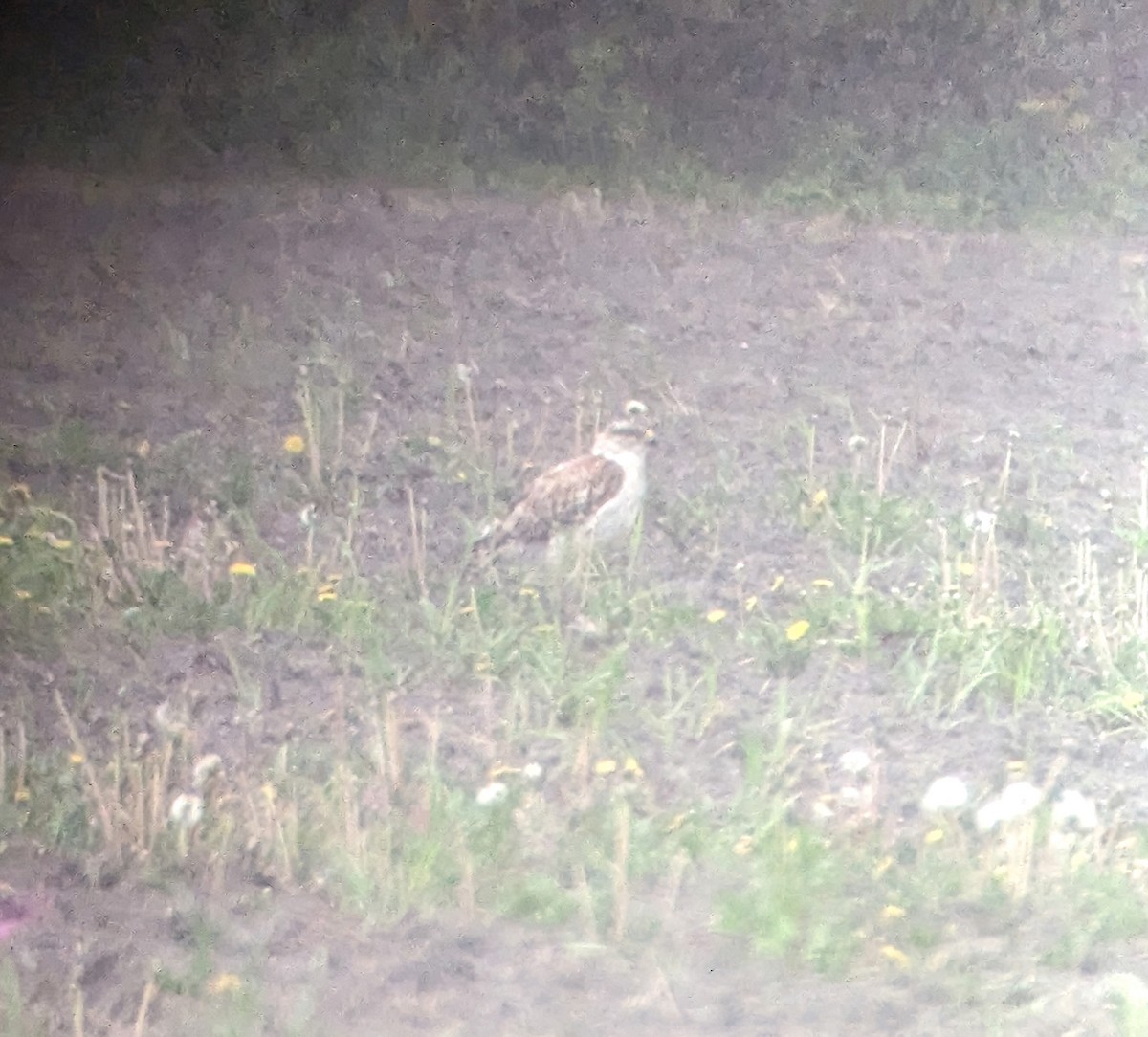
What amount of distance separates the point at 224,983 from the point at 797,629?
576 millimetres

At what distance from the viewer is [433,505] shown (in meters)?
1.11

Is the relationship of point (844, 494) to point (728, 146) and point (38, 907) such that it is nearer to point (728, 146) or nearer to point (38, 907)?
point (728, 146)

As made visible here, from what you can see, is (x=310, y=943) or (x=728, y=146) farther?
(x=728, y=146)

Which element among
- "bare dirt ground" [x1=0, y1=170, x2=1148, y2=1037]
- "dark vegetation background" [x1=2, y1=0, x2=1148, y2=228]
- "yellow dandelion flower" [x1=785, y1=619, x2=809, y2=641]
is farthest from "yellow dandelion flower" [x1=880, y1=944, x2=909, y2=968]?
"dark vegetation background" [x1=2, y1=0, x2=1148, y2=228]

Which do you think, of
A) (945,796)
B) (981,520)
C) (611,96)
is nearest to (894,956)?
(945,796)

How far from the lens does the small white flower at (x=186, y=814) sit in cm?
104

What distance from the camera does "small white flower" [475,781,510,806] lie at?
3.39 feet

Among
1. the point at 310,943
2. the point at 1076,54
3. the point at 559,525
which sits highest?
the point at 1076,54

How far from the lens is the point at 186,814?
1.04 m

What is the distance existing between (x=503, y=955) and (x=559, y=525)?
37 centimetres

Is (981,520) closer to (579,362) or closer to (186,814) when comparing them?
(579,362)

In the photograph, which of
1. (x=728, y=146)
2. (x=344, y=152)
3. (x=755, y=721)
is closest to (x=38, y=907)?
(x=755, y=721)

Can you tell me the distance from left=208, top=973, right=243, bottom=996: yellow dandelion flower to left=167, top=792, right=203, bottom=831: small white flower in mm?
127

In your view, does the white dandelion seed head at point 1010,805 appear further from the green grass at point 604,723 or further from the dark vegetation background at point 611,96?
the dark vegetation background at point 611,96
